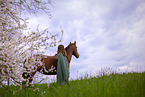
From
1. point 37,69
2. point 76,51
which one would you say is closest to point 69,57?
point 76,51

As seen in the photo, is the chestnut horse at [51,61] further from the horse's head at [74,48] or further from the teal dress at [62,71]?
the teal dress at [62,71]

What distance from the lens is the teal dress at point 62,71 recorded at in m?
7.49

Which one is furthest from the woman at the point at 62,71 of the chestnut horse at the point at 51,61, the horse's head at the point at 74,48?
the horse's head at the point at 74,48

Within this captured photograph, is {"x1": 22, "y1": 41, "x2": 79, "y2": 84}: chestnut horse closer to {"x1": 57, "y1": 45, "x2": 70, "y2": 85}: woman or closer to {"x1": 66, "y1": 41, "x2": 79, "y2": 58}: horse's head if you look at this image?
{"x1": 66, "y1": 41, "x2": 79, "y2": 58}: horse's head

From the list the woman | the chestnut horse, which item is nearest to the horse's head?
the chestnut horse

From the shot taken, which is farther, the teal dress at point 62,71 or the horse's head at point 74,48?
the horse's head at point 74,48

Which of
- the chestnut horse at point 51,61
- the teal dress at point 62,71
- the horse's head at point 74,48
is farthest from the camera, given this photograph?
the horse's head at point 74,48

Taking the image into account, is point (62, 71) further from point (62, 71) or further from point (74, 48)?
point (74, 48)

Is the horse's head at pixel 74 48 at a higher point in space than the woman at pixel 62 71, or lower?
higher

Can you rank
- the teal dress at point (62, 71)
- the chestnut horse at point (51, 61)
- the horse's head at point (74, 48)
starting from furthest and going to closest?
the horse's head at point (74, 48)
the chestnut horse at point (51, 61)
the teal dress at point (62, 71)

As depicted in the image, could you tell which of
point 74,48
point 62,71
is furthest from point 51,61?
point 74,48

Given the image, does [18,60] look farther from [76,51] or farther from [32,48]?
[76,51]

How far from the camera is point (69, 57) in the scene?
28.2ft

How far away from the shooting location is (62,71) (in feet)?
24.8
